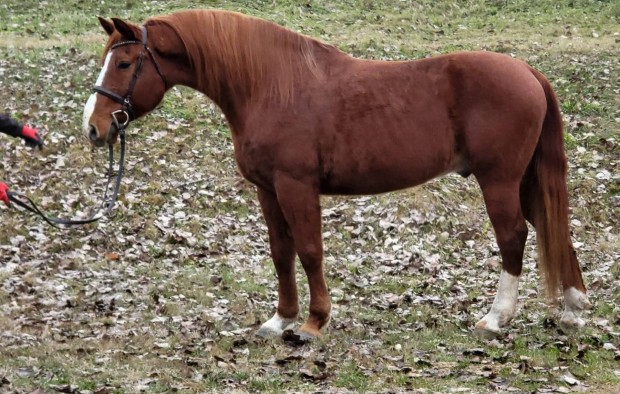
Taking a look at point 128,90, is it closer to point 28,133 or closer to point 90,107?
point 90,107

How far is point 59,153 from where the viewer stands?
475 inches

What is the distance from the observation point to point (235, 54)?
6645 mm

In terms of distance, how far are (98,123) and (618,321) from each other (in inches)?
171

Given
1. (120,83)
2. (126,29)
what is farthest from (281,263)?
(126,29)

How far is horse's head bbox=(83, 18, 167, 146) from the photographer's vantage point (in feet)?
21.1

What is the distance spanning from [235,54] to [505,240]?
98.3 inches

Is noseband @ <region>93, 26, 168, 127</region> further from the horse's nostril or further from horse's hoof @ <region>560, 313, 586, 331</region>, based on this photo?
horse's hoof @ <region>560, 313, 586, 331</region>

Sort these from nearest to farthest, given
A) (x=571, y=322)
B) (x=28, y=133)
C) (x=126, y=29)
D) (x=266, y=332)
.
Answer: (x=28, y=133), (x=126, y=29), (x=571, y=322), (x=266, y=332)

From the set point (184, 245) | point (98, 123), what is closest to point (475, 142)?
point (98, 123)

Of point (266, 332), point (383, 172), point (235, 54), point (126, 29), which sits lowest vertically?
point (266, 332)

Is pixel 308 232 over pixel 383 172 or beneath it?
beneath

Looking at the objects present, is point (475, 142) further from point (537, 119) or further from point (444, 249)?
point (444, 249)

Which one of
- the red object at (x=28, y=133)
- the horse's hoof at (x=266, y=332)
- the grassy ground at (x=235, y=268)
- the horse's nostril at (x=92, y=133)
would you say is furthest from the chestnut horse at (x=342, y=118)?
the red object at (x=28, y=133)

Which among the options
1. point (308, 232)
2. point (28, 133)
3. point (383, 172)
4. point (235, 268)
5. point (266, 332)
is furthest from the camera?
point (235, 268)
